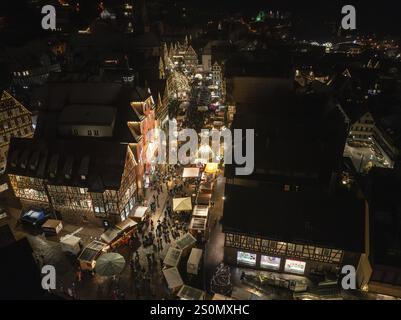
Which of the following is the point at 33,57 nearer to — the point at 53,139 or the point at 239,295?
the point at 53,139

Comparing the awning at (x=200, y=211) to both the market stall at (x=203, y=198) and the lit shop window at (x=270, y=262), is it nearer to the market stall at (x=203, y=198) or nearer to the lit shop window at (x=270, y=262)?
the market stall at (x=203, y=198)

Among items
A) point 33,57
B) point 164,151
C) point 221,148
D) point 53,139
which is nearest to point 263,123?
point 221,148

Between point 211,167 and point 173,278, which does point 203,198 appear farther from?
point 173,278

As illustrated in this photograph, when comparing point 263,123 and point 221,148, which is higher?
point 263,123

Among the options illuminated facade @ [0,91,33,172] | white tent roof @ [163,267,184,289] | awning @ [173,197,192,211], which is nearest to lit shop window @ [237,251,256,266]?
white tent roof @ [163,267,184,289]

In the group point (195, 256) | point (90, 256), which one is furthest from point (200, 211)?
point (90, 256)

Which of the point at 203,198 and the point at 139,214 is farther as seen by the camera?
the point at 203,198
